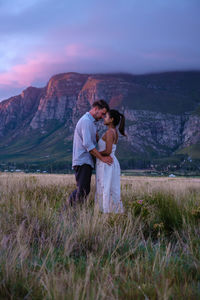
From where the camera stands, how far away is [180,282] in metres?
2.65

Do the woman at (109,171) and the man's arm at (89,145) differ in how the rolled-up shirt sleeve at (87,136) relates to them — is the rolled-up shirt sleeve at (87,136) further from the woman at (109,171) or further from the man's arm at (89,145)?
the woman at (109,171)

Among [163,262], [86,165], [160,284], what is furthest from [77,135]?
[160,284]

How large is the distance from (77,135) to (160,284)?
422 centimetres

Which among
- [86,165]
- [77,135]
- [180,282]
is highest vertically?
[77,135]

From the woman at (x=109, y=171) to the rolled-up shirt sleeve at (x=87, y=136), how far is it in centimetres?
28

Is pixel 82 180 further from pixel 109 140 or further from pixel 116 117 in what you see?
pixel 116 117

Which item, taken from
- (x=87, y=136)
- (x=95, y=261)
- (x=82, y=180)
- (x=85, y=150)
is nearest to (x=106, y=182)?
(x=82, y=180)

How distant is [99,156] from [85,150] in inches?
15.2

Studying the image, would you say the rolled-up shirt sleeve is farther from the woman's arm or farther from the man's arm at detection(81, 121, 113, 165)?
the woman's arm

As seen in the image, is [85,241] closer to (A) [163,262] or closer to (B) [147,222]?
(A) [163,262]

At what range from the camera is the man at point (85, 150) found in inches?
238

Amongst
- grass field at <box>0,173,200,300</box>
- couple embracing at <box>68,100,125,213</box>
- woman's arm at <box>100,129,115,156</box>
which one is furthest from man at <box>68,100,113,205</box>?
grass field at <box>0,173,200,300</box>

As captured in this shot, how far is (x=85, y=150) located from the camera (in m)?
6.25

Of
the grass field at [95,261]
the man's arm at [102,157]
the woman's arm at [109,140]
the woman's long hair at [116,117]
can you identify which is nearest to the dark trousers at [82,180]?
the man's arm at [102,157]
